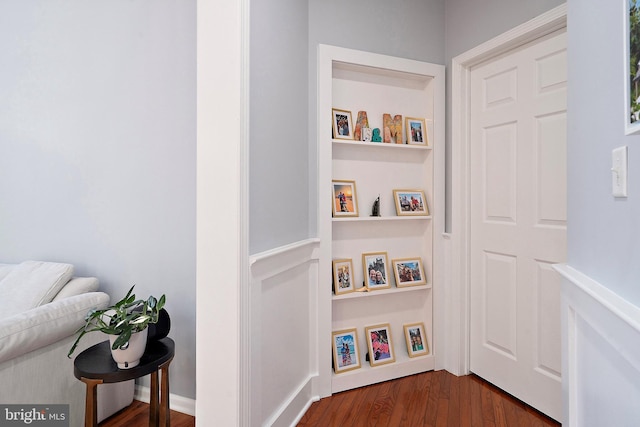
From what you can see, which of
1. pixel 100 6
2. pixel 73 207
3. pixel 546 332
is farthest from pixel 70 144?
pixel 546 332

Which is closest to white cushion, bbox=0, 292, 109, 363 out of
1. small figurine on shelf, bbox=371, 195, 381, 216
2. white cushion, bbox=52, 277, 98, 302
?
white cushion, bbox=52, 277, 98, 302

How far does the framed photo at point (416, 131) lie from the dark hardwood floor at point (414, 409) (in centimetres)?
158

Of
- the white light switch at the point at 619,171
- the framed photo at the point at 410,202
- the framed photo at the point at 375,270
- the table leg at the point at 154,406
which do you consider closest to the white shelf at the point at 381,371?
the framed photo at the point at 375,270

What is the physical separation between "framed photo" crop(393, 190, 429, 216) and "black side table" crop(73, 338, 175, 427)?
1597 mm

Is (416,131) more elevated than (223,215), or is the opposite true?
(416,131)

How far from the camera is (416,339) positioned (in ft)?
8.63

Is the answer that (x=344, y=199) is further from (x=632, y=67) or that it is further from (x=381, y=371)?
(x=632, y=67)

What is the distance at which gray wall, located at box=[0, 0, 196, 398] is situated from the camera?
214 centimetres

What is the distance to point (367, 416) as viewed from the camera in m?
2.09

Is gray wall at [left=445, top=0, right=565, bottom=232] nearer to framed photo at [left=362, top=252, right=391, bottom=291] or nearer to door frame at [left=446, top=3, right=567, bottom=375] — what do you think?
door frame at [left=446, top=3, right=567, bottom=375]

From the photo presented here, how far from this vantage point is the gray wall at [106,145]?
2137mm

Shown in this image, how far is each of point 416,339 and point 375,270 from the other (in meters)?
0.57

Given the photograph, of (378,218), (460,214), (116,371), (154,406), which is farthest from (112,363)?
(460,214)

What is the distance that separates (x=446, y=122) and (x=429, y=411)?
180 cm
